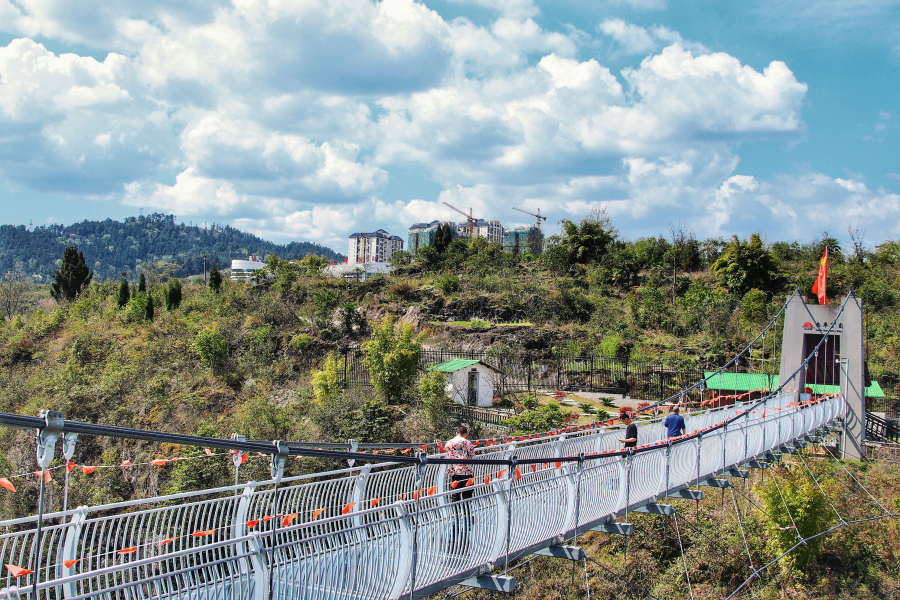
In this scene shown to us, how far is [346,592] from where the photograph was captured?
434 centimetres

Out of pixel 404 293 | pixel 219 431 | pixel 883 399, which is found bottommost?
pixel 219 431

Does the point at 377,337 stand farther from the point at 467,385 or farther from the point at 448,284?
the point at 448,284

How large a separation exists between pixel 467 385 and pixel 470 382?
7.0 inches

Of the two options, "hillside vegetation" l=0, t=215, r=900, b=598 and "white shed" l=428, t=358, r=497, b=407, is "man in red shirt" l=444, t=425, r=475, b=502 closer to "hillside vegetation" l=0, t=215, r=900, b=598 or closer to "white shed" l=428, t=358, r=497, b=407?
"hillside vegetation" l=0, t=215, r=900, b=598

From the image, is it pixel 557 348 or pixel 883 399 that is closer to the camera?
pixel 883 399

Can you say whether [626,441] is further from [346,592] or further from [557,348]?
[557,348]

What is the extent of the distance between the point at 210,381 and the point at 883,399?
2475 cm

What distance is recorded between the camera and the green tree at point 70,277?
42000 millimetres

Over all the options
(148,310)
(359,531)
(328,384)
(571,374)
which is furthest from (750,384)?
(148,310)

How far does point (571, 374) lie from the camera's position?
2170 cm

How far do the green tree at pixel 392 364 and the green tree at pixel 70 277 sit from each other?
32.7 meters

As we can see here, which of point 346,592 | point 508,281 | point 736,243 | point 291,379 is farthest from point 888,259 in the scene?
A: point 346,592

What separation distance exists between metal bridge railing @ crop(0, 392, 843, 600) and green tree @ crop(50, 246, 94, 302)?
42442 mm

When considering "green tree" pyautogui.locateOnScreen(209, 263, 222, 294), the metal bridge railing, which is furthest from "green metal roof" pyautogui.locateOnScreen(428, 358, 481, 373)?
"green tree" pyautogui.locateOnScreen(209, 263, 222, 294)
